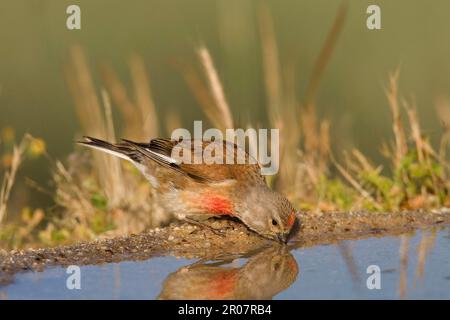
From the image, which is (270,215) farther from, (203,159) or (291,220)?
(203,159)

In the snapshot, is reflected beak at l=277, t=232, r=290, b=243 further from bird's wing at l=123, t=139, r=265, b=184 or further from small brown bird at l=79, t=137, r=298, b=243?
bird's wing at l=123, t=139, r=265, b=184

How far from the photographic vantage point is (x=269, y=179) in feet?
21.2

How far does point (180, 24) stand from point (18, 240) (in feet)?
17.3

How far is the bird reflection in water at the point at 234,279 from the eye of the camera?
12.3ft

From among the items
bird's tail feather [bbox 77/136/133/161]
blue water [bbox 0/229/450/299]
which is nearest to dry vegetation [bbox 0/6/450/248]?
bird's tail feather [bbox 77/136/133/161]

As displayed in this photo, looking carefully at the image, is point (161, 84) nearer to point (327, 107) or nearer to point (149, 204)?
point (327, 107)

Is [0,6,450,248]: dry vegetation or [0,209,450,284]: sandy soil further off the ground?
[0,6,450,248]: dry vegetation

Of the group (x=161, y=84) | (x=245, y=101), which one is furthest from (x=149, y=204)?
(x=161, y=84)

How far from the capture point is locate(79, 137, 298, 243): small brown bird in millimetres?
5000

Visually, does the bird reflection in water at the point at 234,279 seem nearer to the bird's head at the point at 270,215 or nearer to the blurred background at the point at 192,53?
the bird's head at the point at 270,215

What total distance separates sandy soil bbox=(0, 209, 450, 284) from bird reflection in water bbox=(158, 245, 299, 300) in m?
0.28

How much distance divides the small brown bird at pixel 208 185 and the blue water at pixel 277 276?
0.32m

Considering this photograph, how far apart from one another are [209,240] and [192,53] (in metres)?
5.58

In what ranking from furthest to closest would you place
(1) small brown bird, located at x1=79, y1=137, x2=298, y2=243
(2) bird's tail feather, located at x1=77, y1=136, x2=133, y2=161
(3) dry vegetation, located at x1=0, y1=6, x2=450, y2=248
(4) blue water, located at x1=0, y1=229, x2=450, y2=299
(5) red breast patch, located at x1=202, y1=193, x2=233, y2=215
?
(3) dry vegetation, located at x1=0, y1=6, x2=450, y2=248, (2) bird's tail feather, located at x1=77, y1=136, x2=133, y2=161, (5) red breast patch, located at x1=202, y1=193, x2=233, y2=215, (1) small brown bird, located at x1=79, y1=137, x2=298, y2=243, (4) blue water, located at x1=0, y1=229, x2=450, y2=299
